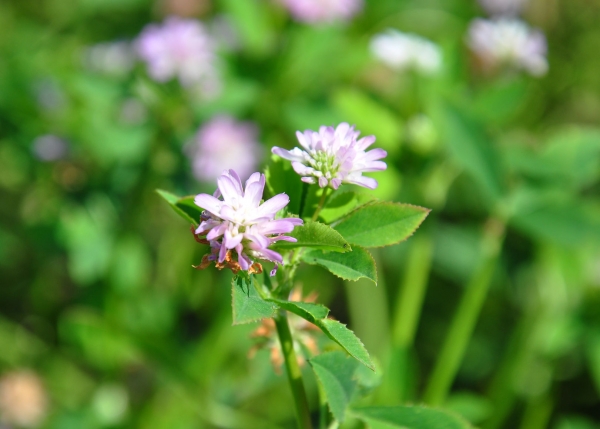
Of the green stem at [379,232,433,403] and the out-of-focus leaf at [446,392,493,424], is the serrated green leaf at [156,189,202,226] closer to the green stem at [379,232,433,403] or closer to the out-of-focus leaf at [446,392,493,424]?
the green stem at [379,232,433,403]

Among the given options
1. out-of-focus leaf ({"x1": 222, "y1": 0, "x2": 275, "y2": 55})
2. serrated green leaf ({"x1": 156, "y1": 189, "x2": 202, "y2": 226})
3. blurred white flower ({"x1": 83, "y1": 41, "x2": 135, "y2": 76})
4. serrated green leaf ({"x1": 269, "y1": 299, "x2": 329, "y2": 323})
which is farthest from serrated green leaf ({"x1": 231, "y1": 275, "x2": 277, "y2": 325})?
blurred white flower ({"x1": 83, "y1": 41, "x2": 135, "y2": 76})

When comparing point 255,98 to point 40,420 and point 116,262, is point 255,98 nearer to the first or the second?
point 116,262

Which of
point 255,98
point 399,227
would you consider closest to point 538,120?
point 255,98

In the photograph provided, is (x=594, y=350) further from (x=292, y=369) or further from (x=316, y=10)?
(x=316, y=10)

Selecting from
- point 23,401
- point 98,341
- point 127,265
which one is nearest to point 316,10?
point 127,265

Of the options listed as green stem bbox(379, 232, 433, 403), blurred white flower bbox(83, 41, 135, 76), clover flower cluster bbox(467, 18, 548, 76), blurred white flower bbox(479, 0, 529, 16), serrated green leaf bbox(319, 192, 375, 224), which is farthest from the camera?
blurred white flower bbox(479, 0, 529, 16)

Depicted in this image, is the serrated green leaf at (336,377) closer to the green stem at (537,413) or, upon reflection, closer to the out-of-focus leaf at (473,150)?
the out-of-focus leaf at (473,150)

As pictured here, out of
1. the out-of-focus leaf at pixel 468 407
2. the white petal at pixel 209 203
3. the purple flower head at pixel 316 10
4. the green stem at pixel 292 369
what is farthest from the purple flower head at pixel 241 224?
the purple flower head at pixel 316 10
